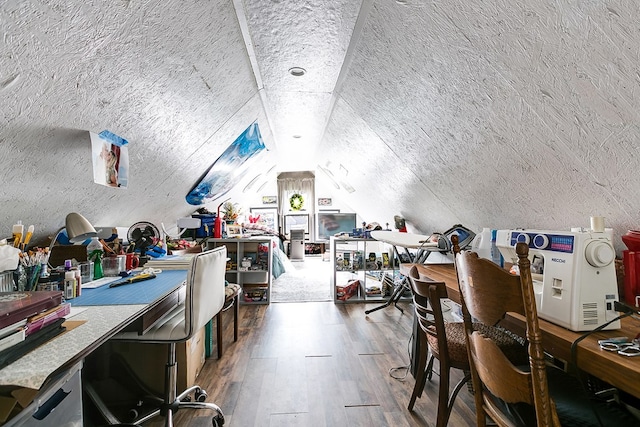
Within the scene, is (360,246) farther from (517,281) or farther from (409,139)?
(517,281)

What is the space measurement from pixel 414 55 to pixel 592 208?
1.13 m

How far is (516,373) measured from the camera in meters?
0.77

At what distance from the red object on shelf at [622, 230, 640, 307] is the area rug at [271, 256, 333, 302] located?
9.65 feet

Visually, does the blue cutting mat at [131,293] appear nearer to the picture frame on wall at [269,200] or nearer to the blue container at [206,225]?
the blue container at [206,225]

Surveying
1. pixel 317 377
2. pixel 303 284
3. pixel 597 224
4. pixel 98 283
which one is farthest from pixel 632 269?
pixel 303 284

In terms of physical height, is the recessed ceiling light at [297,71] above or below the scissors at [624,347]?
above

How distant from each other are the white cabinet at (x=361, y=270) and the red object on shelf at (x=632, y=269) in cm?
259

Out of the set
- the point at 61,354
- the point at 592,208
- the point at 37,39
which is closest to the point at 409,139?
the point at 592,208

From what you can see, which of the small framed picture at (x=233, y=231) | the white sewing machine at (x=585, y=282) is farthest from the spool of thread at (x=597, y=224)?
the small framed picture at (x=233, y=231)

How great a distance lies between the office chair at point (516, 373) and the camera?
721mm

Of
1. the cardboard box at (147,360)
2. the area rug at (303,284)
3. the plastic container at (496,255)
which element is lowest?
the area rug at (303,284)

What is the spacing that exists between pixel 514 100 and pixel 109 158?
6.75 ft

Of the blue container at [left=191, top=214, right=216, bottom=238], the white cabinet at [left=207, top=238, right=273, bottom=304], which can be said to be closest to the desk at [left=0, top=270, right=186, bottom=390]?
the white cabinet at [left=207, top=238, right=273, bottom=304]

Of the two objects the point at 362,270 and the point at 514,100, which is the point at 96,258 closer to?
the point at 514,100
